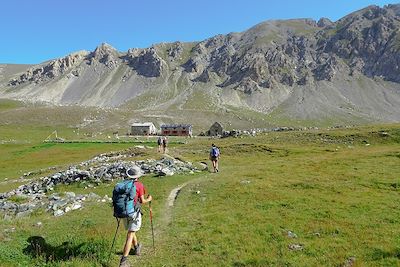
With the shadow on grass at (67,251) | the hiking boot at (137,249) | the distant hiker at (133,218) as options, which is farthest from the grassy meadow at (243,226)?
the distant hiker at (133,218)

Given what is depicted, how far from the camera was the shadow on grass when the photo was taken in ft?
50.2

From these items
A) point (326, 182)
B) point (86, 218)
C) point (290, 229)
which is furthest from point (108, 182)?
point (290, 229)

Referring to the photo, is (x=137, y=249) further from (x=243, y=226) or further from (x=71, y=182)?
(x=71, y=182)

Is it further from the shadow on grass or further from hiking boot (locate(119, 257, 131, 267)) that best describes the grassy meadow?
hiking boot (locate(119, 257, 131, 267))

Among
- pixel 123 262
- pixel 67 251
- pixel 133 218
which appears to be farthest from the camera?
pixel 67 251

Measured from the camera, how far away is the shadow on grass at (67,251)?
50.2 ft

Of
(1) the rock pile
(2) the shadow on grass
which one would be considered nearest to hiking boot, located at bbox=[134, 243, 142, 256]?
(2) the shadow on grass

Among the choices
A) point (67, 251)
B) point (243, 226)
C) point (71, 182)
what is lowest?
point (71, 182)

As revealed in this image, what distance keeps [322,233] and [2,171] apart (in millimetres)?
72739

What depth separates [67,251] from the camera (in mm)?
15844

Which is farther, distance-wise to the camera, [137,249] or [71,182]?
[71,182]

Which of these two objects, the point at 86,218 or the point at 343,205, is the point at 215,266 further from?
the point at 343,205

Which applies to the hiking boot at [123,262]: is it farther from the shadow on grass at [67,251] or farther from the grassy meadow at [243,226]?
the shadow on grass at [67,251]

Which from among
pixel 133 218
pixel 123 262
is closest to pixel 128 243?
pixel 123 262
